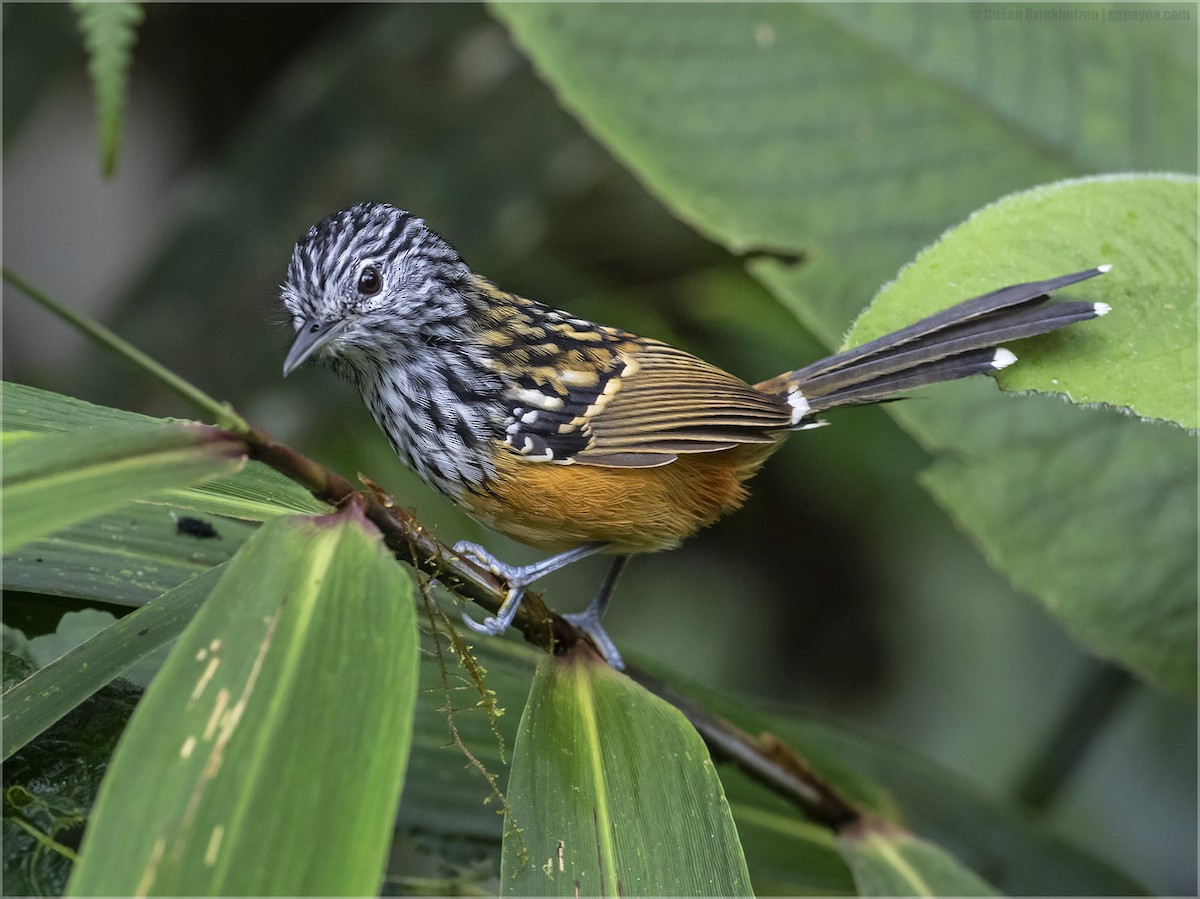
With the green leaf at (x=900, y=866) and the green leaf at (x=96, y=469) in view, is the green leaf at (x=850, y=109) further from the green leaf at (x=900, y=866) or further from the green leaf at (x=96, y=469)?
the green leaf at (x=96, y=469)

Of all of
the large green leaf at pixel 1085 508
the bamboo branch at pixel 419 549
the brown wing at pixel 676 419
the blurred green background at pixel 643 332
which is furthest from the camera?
the blurred green background at pixel 643 332

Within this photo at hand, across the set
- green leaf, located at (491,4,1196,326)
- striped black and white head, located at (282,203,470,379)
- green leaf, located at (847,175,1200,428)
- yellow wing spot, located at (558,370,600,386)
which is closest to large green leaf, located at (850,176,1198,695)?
green leaf, located at (491,4,1196,326)

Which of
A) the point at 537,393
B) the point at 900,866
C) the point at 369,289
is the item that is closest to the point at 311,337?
the point at 369,289

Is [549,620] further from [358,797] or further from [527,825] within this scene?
[358,797]

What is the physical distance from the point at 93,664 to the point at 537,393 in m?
1.03

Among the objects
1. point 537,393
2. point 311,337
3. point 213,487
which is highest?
point 537,393

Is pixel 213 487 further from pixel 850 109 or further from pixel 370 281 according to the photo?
pixel 850 109

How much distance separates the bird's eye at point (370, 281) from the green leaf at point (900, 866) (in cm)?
151

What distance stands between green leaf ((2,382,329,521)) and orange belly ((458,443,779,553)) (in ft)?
2.24

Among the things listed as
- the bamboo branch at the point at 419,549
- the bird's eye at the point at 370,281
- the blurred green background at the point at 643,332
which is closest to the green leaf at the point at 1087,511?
the blurred green background at the point at 643,332

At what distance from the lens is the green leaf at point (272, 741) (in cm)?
101

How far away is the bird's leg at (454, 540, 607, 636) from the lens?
1.61m

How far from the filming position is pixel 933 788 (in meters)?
2.75

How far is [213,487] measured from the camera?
146 cm
